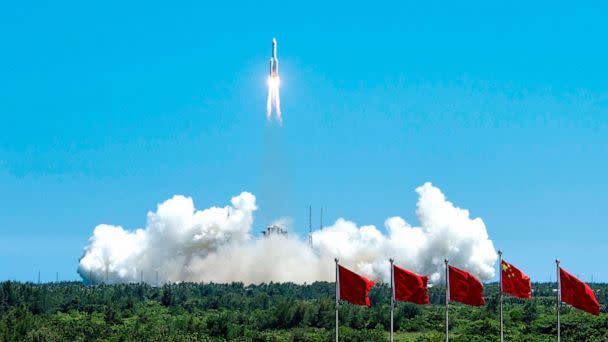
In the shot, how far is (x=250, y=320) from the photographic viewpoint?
420 ft

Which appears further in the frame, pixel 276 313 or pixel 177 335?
pixel 276 313

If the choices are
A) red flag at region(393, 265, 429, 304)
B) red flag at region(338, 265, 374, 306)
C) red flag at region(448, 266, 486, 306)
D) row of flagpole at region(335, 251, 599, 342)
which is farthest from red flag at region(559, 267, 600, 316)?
red flag at region(338, 265, 374, 306)

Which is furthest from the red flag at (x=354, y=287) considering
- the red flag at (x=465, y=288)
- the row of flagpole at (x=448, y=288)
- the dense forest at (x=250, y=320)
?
the dense forest at (x=250, y=320)

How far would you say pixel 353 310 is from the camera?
13362 centimetres

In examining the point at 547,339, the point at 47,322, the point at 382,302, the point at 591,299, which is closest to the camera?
the point at 591,299

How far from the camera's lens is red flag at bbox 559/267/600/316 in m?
67.4

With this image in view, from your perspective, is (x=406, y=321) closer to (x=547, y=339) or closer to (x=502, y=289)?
(x=547, y=339)

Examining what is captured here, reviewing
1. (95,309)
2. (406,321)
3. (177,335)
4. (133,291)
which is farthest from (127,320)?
(133,291)

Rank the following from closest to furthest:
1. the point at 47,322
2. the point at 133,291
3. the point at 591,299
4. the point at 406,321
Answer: the point at 591,299, the point at 47,322, the point at 406,321, the point at 133,291

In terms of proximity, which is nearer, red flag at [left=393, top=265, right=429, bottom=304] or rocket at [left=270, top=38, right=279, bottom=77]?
red flag at [left=393, top=265, right=429, bottom=304]

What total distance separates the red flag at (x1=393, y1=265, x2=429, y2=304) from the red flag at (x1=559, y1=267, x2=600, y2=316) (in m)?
9.07

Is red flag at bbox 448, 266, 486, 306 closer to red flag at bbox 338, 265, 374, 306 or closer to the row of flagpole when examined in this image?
the row of flagpole

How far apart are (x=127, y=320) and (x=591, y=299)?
2984 inches

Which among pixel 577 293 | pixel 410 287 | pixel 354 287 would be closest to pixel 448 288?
pixel 410 287
